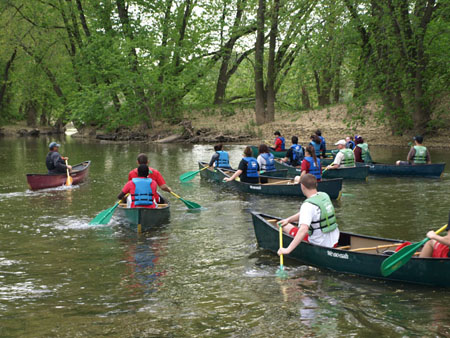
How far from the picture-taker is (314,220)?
26.1 ft

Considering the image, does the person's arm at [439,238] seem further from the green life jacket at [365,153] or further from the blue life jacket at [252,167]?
the green life jacket at [365,153]

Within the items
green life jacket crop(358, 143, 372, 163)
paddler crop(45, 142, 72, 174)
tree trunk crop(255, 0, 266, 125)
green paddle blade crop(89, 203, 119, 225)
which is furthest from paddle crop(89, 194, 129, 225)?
tree trunk crop(255, 0, 266, 125)

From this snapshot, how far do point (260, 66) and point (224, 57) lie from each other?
7.50m

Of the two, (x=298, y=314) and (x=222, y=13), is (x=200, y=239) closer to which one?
(x=298, y=314)

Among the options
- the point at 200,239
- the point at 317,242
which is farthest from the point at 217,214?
the point at 317,242

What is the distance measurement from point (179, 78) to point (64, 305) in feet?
A: 115

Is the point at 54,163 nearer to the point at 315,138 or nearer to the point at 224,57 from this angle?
the point at 315,138

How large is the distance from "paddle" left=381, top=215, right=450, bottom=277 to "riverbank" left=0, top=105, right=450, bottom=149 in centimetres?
2134

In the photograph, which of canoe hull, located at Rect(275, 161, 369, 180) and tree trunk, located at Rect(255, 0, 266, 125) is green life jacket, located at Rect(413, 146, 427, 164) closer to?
canoe hull, located at Rect(275, 161, 369, 180)

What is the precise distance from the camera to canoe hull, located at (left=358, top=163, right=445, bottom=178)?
17562 mm

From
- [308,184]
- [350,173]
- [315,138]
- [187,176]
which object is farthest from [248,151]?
[308,184]

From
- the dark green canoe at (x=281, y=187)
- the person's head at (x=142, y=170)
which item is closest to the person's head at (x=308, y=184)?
the person's head at (x=142, y=170)

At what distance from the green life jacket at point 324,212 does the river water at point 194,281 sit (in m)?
0.73

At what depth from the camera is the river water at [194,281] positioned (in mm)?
6242
